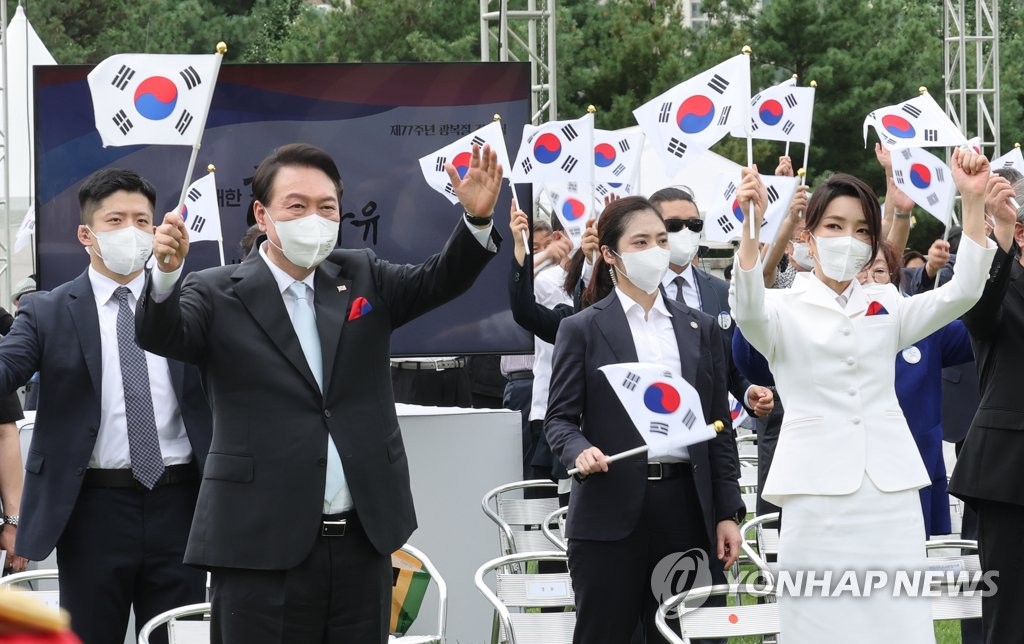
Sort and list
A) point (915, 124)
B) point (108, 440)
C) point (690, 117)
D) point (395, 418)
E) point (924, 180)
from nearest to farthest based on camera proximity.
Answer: point (395, 418), point (108, 440), point (924, 180), point (915, 124), point (690, 117)

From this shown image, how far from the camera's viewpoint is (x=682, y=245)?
684 cm

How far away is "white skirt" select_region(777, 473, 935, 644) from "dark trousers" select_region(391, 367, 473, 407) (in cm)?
586

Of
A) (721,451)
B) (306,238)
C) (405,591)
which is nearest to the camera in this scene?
(306,238)

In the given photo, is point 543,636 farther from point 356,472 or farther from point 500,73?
point 500,73

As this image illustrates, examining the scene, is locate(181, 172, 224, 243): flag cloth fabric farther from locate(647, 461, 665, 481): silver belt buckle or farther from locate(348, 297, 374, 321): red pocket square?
locate(348, 297, 374, 321): red pocket square

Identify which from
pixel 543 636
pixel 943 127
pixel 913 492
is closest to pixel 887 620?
pixel 913 492

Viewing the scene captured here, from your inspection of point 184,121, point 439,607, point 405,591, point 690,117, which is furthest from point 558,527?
point 184,121

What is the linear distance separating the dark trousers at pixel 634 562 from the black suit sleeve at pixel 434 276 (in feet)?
4.24

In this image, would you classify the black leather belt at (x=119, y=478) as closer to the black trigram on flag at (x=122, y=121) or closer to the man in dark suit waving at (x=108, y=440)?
the man in dark suit waving at (x=108, y=440)

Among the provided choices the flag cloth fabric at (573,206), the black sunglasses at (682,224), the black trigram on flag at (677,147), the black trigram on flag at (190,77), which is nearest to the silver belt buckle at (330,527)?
the black trigram on flag at (190,77)

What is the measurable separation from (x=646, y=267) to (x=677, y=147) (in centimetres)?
220

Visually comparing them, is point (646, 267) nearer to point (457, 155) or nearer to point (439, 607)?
point (439, 607)

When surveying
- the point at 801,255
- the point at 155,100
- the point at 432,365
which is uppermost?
the point at 155,100

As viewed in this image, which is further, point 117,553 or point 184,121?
point 117,553
